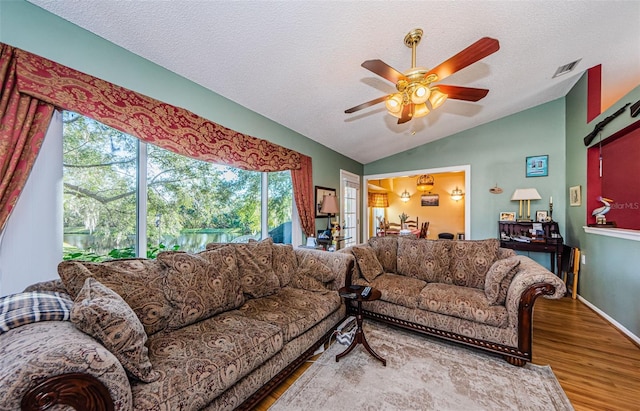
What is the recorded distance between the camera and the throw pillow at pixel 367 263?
2838 mm

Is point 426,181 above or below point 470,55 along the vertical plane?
below

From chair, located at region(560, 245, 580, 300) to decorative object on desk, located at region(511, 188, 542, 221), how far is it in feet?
2.30

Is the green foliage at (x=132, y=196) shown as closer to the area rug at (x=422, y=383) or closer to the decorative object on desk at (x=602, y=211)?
the area rug at (x=422, y=383)

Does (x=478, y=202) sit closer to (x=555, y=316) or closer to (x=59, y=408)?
(x=555, y=316)

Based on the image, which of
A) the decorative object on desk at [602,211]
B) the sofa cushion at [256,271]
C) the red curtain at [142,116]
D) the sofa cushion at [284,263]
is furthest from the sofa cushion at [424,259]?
the red curtain at [142,116]

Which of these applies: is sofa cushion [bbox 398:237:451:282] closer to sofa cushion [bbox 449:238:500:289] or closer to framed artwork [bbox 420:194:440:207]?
sofa cushion [bbox 449:238:500:289]

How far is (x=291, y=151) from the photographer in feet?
11.6

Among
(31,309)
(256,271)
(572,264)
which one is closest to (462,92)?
(256,271)

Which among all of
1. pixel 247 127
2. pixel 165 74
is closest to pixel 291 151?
pixel 247 127

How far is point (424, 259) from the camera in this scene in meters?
2.96

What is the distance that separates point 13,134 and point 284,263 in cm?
212

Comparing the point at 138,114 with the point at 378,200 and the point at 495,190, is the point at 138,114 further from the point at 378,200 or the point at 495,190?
the point at 378,200

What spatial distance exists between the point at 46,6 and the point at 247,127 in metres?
1.67

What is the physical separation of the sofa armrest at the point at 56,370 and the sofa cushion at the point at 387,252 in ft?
9.04
